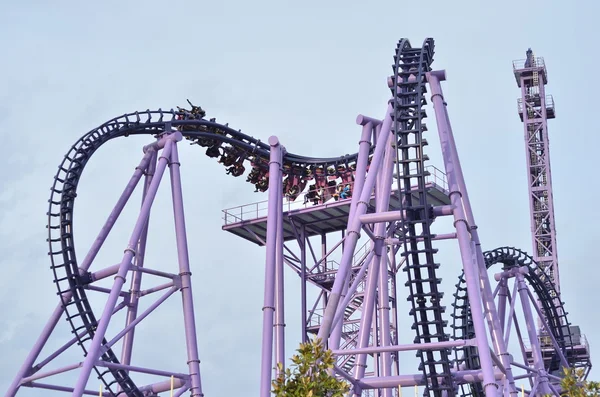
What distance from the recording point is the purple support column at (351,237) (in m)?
23.8

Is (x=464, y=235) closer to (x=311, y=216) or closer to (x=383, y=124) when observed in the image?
(x=383, y=124)

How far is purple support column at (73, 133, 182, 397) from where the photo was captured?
83.5 feet

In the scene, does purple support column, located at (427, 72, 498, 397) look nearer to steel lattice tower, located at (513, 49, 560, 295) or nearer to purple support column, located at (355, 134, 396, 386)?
purple support column, located at (355, 134, 396, 386)

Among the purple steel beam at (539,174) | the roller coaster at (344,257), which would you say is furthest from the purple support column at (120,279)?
the purple steel beam at (539,174)

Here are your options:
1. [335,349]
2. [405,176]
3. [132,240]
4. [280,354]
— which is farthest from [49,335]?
[405,176]

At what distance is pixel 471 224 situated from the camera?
25562 mm

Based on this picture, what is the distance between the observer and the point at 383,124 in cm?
2642

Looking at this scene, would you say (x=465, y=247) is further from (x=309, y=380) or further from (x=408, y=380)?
(x=309, y=380)

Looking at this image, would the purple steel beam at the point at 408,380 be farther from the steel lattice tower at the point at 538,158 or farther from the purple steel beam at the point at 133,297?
the steel lattice tower at the point at 538,158

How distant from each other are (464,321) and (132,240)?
9564mm

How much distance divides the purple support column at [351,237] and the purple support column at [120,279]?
500 centimetres

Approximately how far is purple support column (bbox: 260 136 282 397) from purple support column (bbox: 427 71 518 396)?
526cm

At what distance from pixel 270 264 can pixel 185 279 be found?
232 cm

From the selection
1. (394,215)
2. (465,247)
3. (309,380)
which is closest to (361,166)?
(394,215)
